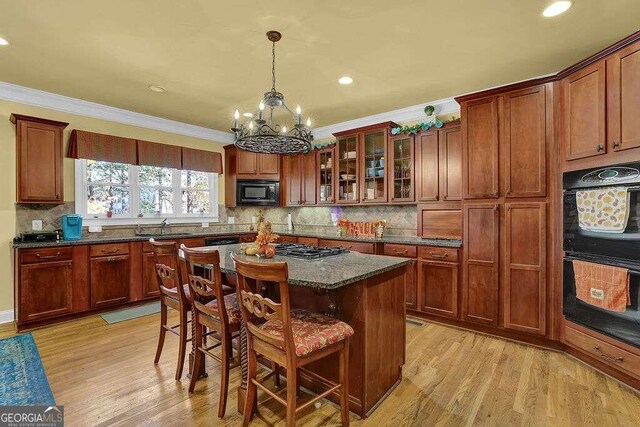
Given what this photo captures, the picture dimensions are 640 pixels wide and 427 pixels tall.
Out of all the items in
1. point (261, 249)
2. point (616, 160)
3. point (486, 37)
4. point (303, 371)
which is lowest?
point (303, 371)

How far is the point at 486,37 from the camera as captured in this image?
2.53m

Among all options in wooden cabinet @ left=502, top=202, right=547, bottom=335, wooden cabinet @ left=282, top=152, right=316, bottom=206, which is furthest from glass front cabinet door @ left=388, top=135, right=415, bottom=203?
wooden cabinet @ left=282, top=152, right=316, bottom=206

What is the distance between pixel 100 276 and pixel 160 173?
181 cm

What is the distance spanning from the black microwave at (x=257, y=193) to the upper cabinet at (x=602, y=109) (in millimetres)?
4093

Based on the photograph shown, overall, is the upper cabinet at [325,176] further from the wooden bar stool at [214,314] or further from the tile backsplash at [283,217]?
the wooden bar stool at [214,314]

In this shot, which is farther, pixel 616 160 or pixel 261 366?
pixel 261 366

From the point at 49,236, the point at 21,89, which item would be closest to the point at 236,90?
the point at 21,89

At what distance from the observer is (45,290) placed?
3.43 m

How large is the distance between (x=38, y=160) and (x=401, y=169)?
14.5 ft

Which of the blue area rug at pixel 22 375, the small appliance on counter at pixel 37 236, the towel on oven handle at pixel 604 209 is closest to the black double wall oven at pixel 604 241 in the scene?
the towel on oven handle at pixel 604 209

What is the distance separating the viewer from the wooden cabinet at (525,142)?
2934mm

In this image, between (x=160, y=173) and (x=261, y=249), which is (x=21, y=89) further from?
(x=261, y=249)

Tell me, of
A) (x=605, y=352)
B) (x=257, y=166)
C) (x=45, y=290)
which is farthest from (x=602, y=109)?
(x=45, y=290)

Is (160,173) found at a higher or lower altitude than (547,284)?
higher
